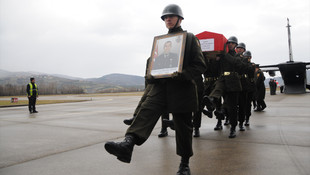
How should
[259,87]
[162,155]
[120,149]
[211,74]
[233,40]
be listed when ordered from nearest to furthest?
[120,149] → [162,155] → [233,40] → [211,74] → [259,87]

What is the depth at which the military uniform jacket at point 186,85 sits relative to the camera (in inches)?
108

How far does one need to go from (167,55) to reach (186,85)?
0.39 meters

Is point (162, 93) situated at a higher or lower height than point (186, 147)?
higher

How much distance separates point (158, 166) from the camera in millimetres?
3287

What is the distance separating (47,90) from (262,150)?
75.8 meters

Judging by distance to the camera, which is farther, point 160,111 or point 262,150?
point 262,150

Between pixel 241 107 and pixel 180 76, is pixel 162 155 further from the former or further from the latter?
pixel 241 107

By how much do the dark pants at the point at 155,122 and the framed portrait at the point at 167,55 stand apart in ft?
0.84

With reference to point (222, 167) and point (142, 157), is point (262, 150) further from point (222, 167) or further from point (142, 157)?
point (142, 157)

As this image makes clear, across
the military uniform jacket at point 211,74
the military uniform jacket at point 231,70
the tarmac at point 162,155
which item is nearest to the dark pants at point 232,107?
the military uniform jacket at point 231,70

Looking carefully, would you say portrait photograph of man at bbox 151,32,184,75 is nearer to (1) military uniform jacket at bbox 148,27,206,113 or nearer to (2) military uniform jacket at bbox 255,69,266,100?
(1) military uniform jacket at bbox 148,27,206,113

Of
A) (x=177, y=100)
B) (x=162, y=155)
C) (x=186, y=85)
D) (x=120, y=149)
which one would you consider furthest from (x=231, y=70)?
(x=120, y=149)

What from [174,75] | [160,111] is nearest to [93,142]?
[160,111]

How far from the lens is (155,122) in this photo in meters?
2.75
